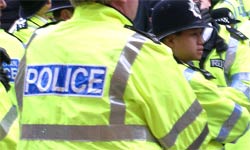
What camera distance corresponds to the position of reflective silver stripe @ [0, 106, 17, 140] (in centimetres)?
380

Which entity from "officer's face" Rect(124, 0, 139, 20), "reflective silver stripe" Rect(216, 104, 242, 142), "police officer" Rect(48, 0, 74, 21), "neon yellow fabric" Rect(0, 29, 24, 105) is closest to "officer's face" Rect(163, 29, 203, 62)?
"reflective silver stripe" Rect(216, 104, 242, 142)

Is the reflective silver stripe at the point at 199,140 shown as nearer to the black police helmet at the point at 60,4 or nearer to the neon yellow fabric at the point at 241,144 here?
the neon yellow fabric at the point at 241,144

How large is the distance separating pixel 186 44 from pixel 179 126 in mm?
1014

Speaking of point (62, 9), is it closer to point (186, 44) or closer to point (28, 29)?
point (28, 29)

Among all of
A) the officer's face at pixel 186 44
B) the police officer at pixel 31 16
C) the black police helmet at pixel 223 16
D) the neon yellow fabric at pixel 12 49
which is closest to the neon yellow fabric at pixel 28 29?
the police officer at pixel 31 16

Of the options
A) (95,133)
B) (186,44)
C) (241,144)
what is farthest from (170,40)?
(95,133)

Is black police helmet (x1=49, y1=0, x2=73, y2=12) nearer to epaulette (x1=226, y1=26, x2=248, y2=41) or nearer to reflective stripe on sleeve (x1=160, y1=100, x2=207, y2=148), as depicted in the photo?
epaulette (x1=226, y1=26, x2=248, y2=41)

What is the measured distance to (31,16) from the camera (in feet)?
21.5

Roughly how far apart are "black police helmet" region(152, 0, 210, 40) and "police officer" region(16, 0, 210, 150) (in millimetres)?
930

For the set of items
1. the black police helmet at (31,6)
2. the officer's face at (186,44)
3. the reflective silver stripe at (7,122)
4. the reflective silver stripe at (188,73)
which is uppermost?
the officer's face at (186,44)

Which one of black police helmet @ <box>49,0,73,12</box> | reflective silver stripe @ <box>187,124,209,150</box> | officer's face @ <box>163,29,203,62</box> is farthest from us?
black police helmet @ <box>49,0,73,12</box>

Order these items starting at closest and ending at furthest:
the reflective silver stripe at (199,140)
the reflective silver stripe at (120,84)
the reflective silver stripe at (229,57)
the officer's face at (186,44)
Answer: the reflective silver stripe at (120,84)
the reflective silver stripe at (199,140)
the officer's face at (186,44)
the reflective silver stripe at (229,57)

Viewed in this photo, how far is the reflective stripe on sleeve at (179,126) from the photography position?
9.20 feet

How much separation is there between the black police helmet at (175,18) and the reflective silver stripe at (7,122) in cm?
85
